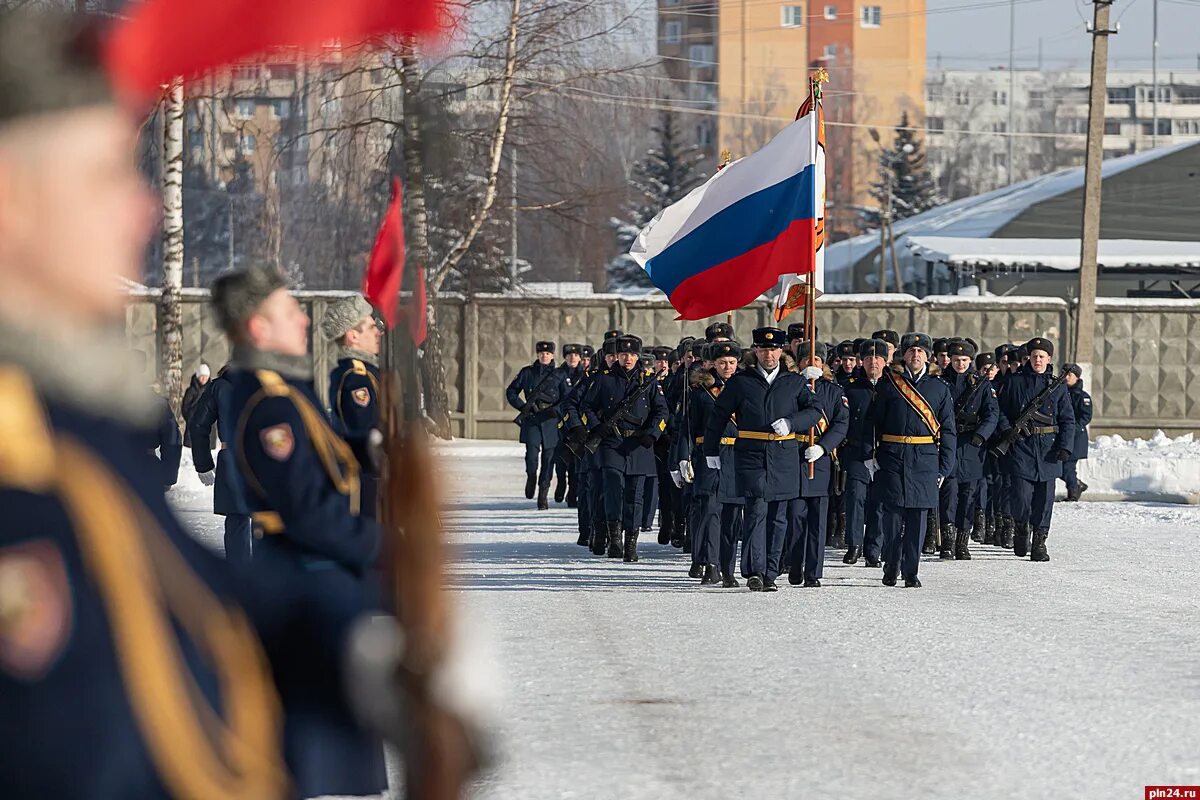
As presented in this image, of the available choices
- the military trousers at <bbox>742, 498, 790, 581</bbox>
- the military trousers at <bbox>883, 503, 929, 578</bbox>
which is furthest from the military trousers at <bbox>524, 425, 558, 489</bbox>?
the military trousers at <bbox>742, 498, 790, 581</bbox>

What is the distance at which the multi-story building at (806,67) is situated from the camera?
97.9 metres

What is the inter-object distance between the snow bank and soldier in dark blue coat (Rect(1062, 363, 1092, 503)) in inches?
18.4

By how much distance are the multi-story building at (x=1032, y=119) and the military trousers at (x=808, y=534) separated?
102483 mm

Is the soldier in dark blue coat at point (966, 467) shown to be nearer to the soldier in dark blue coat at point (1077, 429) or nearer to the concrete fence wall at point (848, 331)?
the soldier in dark blue coat at point (1077, 429)

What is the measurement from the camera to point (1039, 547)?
48.7ft

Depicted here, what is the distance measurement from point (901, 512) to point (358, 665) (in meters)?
11.7

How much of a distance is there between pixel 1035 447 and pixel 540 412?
24.4 ft

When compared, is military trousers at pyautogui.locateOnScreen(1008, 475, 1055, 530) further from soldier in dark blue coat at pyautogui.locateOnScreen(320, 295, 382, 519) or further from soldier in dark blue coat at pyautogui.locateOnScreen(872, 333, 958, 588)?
soldier in dark blue coat at pyautogui.locateOnScreen(320, 295, 382, 519)

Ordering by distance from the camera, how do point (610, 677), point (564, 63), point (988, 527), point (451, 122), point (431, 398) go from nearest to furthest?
1. point (451, 122)
2. point (431, 398)
3. point (610, 677)
4. point (988, 527)
5. point (564, 63)

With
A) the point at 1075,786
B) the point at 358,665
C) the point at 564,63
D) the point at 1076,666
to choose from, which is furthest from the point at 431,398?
the point at 564,63

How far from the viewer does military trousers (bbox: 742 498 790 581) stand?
41.8 ft

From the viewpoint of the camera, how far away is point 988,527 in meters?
17.5

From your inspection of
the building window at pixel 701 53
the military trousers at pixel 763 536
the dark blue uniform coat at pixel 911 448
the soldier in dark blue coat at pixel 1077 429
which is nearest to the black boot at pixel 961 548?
the dark blue uniform coat at pixel 911 448

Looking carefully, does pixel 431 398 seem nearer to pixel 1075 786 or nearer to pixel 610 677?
pixel 1075 786
